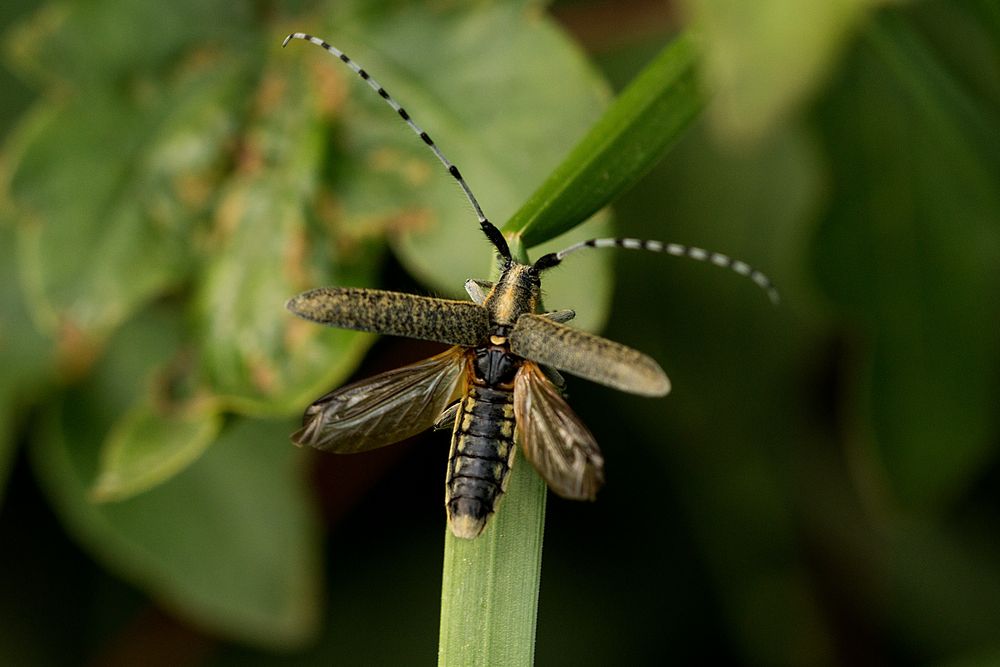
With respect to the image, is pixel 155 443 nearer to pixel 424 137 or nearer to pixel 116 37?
pixel 424 137

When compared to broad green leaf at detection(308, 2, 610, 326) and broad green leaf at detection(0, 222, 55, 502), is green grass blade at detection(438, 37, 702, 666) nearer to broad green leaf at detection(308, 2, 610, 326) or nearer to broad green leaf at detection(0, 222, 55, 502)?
broad green leaf at detection(308, 2, 610, 326)

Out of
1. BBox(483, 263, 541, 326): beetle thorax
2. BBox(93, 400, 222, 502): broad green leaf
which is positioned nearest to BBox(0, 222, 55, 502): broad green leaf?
BBox(93, 400, 222, 502): broad green leaf

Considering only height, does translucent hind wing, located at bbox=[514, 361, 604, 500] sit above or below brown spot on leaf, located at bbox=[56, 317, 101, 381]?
below

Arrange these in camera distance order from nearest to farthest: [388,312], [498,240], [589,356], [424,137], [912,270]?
[589,356], [388,312], [498,240], [424,137], [912,270]

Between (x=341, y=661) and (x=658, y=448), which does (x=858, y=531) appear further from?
(x=341, y=661)

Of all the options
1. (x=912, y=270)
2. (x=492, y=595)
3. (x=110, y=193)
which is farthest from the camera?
(x=912, y=270)

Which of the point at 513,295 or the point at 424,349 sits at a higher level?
the point at 424,349

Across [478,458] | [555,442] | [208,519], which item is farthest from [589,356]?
[208,519]
